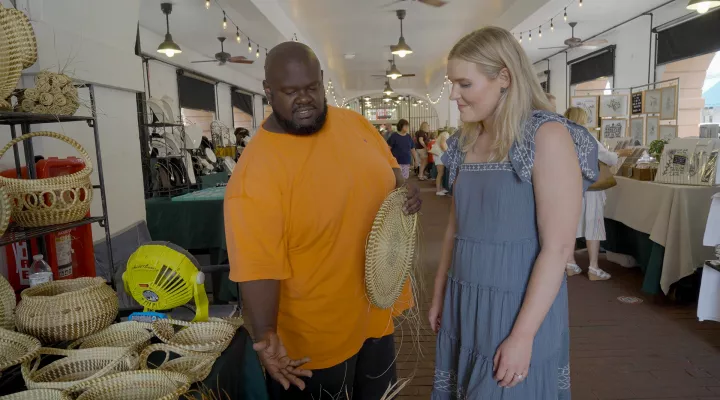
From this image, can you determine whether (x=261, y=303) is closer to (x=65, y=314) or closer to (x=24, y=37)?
(x=65, y=314)

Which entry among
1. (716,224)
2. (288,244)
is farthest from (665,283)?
(288,244)

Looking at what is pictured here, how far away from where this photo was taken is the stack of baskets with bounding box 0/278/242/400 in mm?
1081

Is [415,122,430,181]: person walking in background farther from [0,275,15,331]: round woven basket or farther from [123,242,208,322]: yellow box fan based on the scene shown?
[0,275,15,331]: round woven basket

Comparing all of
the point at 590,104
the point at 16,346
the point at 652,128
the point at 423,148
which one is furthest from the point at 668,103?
the point at 16,346

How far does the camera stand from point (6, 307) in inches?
56.1

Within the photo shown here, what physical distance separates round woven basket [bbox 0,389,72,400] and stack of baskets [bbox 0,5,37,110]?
0.86 metres

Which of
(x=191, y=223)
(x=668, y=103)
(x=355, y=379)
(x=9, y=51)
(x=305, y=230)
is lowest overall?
(x=355, y=379)

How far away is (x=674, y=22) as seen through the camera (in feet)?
29.0

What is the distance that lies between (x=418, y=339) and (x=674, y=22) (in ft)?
28.9

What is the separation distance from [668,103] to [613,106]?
82 cm

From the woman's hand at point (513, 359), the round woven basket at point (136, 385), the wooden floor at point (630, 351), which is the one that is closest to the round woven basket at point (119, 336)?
the round woven basket at point (136, 385)

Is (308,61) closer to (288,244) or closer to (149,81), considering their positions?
(288,244)

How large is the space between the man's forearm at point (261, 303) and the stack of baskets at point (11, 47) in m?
0.92

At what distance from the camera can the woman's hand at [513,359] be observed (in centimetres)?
119
